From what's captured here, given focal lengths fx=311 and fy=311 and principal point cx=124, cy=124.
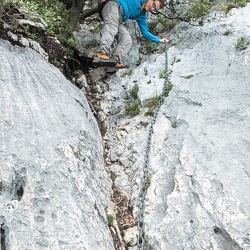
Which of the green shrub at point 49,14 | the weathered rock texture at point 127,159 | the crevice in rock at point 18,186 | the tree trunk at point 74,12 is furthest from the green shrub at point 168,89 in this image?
the crevice in rock at point 18,186

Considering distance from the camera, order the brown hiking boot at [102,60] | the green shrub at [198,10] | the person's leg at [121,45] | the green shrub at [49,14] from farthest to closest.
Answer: the green shrub at [198,10], the person's leg at [121,45], the brown hiking boot at [102,60], the green shrub at [49,14]

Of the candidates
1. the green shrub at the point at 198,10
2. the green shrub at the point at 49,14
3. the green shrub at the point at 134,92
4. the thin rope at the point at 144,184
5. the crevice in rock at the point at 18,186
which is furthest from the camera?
the green shrub at the point at 198,10

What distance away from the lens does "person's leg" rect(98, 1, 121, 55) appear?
7234mm

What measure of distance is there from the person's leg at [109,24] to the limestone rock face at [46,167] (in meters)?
2.29

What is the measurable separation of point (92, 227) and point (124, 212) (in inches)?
35.8

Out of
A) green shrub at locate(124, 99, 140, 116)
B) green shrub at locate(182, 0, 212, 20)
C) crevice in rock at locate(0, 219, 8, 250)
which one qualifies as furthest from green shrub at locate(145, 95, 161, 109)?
green shrub at locate(182, 0, 212, 20)

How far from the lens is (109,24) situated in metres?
7.38

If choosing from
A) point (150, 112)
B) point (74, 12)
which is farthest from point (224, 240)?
point (74, 12)

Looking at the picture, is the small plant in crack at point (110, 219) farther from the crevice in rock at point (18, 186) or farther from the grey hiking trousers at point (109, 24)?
the grey hiking trousers at point (109, 24)

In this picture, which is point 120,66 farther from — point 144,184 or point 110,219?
point 110,219

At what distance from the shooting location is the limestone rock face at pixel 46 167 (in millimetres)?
2938

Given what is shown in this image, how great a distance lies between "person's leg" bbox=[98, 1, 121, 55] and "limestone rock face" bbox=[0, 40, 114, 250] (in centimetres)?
229

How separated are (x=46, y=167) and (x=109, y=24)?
16.0ft

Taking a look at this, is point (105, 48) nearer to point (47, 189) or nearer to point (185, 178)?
point (185, 178)
